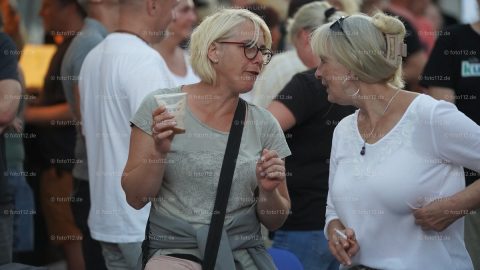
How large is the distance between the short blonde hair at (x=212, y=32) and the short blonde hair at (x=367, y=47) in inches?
13.6

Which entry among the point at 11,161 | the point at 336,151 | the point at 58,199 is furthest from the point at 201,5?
the point at 336,151

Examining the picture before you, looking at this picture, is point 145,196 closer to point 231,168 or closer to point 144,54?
point 231,168

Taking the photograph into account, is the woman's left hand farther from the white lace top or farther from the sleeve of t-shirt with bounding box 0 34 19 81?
the sleeve of t-shirt with bounding box 0 34 19 81

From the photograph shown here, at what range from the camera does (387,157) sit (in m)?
3.93

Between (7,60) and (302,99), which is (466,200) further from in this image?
(7,60)

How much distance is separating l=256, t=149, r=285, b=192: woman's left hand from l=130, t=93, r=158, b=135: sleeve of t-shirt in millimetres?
490

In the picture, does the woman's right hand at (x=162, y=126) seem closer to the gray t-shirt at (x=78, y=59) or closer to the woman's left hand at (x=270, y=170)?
the woman's left hand at (x=270, y=170)

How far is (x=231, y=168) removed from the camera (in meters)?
3.87

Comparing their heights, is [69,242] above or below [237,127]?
below

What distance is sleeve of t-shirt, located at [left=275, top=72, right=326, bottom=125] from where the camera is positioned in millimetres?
4855

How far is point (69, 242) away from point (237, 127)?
346cm

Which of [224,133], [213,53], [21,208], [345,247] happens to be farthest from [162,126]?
[21,208]

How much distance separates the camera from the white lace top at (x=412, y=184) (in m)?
3.88

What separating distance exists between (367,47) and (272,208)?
811 millimetres
